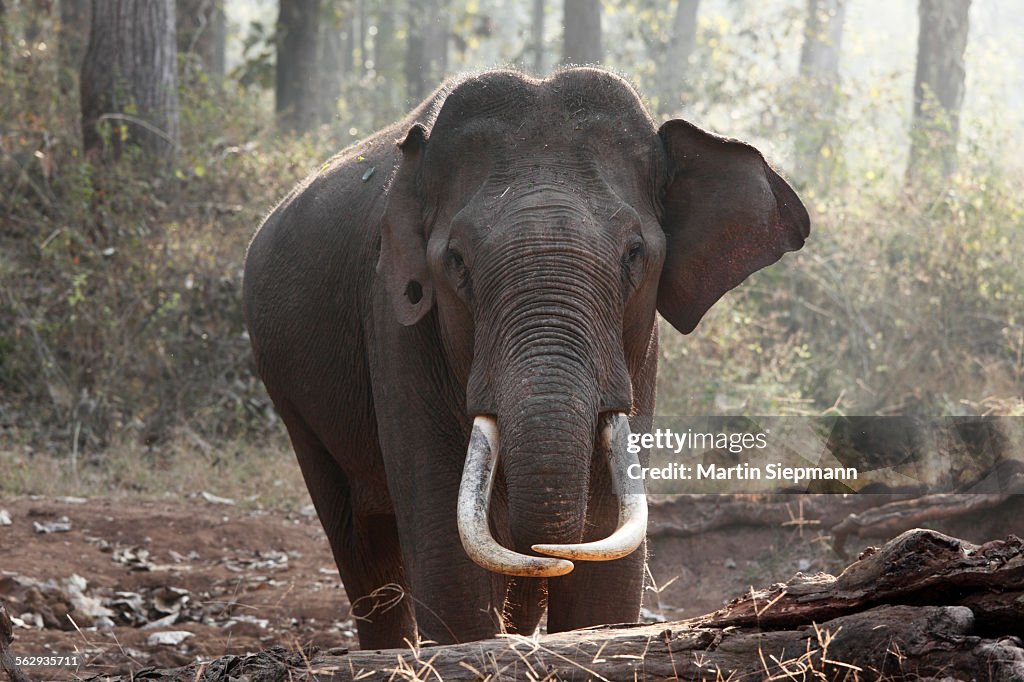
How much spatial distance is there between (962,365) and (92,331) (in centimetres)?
774

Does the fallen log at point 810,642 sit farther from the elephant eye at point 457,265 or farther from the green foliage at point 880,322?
the green foliage at point 880,322

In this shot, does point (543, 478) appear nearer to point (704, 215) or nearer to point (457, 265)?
point (457, 265)

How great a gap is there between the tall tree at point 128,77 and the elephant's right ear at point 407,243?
931 centimetres

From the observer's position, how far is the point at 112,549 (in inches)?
335

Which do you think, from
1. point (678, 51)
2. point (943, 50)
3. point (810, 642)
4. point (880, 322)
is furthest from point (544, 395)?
point (678, 51)

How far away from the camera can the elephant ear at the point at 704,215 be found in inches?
207

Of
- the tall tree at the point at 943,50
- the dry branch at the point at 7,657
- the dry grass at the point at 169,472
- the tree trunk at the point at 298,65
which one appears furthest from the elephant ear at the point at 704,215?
the tree trunk at the point at 298,65

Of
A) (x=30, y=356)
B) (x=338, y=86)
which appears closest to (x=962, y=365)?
(x=30, y=356)

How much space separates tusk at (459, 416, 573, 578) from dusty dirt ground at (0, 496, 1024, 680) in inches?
102

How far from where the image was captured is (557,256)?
14.7 ft

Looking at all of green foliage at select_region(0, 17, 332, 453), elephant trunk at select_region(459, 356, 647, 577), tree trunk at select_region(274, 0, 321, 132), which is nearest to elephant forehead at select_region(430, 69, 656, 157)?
elephant trunk at select_region(459, 356, 647, 577)

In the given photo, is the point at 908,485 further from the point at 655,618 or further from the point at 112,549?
the point at 112,549

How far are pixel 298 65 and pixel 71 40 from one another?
558cm

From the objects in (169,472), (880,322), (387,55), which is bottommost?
(169,472)
